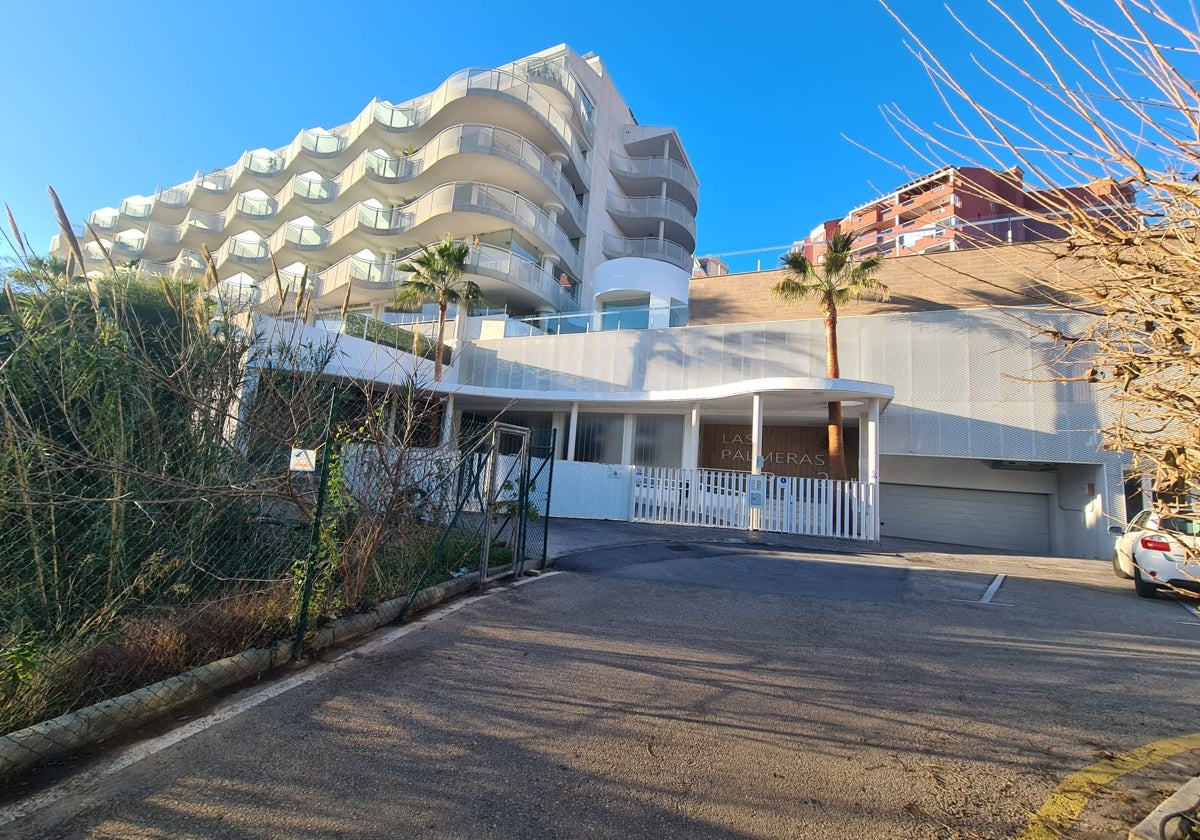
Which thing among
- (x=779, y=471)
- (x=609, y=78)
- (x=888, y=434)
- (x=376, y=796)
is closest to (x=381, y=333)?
(x=779, y=471)

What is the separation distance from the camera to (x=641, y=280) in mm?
25859

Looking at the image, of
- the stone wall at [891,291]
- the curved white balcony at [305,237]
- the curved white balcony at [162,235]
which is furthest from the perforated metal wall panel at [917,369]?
the curved white balcony at [162,235]

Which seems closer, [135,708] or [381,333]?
[135,708]

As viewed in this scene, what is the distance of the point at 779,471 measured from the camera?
19438 millimetres

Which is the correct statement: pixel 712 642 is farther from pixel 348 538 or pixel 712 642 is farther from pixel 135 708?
pixel 135 708

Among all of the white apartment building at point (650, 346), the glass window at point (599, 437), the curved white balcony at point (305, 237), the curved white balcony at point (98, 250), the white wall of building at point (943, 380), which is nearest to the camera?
the curved white balcony at point (98, 250)

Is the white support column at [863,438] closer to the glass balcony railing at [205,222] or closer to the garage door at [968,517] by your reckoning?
the garage door at [968,517]

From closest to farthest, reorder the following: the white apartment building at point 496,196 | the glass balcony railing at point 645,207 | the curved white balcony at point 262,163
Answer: the white apartment building at point 496,196 < the glass balcony railing at point 645,207 < the curved white balcony at point 262,163

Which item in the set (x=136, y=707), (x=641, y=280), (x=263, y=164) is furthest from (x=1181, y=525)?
(x=263, y=164)

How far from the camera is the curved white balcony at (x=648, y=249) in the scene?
30.1 m

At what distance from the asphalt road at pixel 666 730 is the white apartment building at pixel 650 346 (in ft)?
9.78

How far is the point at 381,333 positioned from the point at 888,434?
16.5 m

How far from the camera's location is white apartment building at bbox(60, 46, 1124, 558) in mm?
14586

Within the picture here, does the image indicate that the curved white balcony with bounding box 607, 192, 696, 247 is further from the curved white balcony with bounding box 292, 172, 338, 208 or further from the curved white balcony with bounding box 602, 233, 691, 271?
the curved white balcony with bounding box 292, 172, 338, 208
